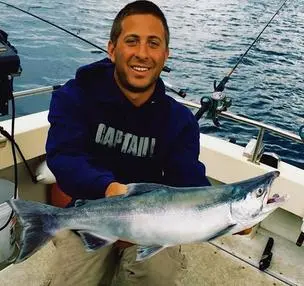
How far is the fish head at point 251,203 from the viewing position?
5.67 feet

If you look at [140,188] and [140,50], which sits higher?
[140,50]

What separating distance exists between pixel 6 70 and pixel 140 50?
0.88 metres

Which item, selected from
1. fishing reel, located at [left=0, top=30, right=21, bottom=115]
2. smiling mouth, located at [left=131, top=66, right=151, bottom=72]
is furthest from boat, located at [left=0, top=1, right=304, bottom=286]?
smiling mouth, located at [left=131, top=66, right=151, bottom=72]

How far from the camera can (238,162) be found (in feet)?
11.5

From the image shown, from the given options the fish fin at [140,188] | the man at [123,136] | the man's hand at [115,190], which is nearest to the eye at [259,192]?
the fish fin at [140,188]

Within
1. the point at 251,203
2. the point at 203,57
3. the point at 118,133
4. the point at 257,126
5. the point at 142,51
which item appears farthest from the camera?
the point at 203,57

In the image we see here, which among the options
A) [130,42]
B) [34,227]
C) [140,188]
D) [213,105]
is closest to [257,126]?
[213,105]

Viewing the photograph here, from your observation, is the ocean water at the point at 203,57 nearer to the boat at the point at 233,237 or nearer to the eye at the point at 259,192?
the boat at the point at 233,237

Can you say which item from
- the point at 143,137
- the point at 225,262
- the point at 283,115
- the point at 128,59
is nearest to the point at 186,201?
the point at 143,137

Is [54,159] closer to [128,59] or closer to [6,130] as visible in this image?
[128,59]

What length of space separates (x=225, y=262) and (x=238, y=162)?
0.84 metres

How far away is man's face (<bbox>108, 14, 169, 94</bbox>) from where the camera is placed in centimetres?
231

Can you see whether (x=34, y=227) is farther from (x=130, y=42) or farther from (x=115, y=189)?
(x=130, y=42)

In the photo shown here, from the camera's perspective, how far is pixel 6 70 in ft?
8.35
